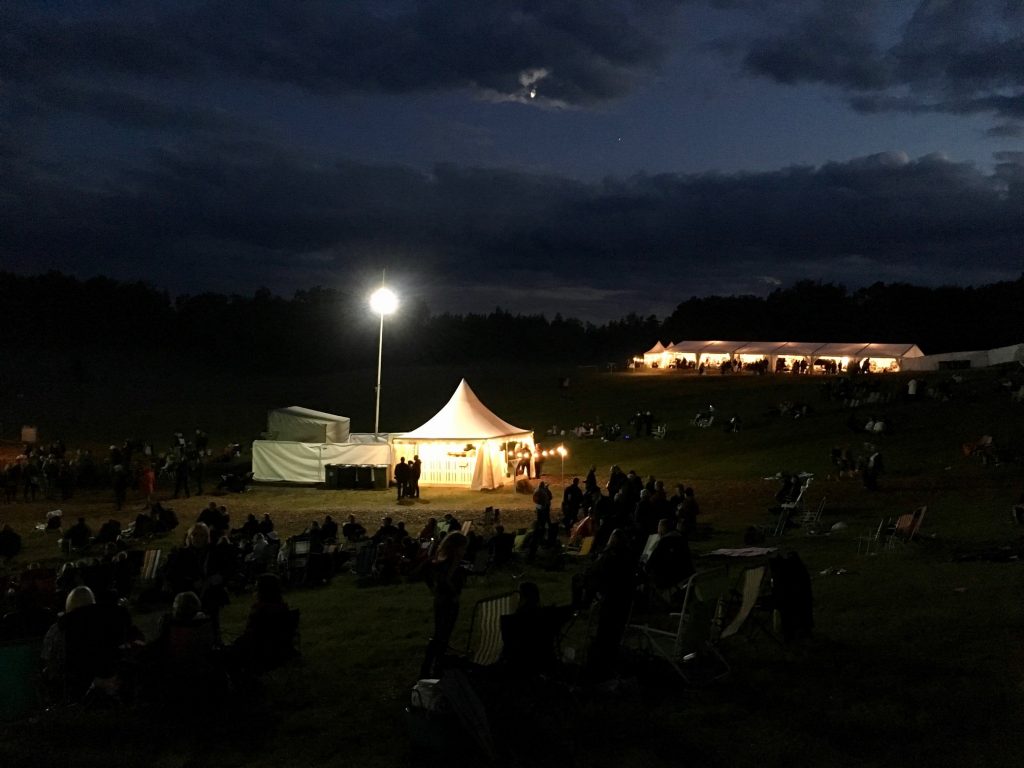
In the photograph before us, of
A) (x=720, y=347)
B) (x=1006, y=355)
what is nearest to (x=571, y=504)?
(x=720, y=347)

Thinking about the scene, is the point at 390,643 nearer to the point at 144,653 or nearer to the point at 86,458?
the point at 144,653

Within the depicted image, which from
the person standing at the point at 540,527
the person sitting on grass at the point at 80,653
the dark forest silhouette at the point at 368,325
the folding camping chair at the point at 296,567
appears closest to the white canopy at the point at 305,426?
the person standing at the point at 540,527

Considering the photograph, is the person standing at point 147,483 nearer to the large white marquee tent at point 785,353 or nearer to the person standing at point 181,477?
the person standing at point 181,477

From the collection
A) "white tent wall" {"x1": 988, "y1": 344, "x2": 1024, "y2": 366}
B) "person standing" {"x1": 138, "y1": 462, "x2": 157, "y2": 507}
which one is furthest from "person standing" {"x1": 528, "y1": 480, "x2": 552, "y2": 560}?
"white tent wall" {"x1": 988, "y1": 344, "x2": 1024, "y2": 366}

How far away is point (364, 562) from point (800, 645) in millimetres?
7095

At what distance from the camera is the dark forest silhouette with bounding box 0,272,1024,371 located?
90625mm

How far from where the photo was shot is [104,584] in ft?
34.4

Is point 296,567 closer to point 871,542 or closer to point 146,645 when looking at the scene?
point 146,645

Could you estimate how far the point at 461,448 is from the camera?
2644 cm

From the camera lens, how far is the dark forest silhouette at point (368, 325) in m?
90.6

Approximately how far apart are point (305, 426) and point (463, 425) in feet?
21.5

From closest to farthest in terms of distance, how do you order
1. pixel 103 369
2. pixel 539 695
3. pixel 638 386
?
pixel 539 695, pixel 638 386, pixel 103 369

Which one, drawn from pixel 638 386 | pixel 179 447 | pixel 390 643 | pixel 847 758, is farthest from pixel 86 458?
pixel 638 386

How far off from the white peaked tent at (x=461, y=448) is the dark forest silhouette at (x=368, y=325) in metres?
59.4
